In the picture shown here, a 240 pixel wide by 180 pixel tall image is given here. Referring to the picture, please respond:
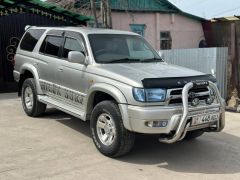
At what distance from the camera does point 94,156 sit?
5.65 metres

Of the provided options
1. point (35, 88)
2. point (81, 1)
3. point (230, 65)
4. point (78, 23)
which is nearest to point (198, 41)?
point (81, 1)

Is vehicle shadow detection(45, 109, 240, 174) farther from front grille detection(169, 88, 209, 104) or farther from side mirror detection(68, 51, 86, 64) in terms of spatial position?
side mirror detection(68, 51, 86, 64)

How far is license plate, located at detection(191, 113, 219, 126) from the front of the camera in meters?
5.24

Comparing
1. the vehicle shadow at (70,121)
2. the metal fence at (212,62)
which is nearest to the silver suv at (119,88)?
the vehicle shadow at (70,121)

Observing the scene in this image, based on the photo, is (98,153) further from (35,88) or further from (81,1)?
(81,1)

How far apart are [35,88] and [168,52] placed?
4.61 meters

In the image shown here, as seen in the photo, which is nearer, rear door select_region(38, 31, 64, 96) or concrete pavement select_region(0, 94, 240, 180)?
concrete pavement select_region(0, 94, 240, 180)

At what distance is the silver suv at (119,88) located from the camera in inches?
201

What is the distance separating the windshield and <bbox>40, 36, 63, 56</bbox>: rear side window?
87 centimetres

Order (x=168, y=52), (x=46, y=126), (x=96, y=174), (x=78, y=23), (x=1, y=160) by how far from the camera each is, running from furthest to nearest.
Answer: (x=78, y=23) → (x=168, y=52) → (x=46, y=126) → (x=1, y=160) → (x=96, y=174)

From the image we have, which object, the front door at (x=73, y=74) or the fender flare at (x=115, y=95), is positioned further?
the front door at (x=73, y=74)

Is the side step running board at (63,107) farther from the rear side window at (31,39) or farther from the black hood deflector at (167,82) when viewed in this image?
the black hood deflector at (167,82)

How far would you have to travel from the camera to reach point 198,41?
69.6 feet

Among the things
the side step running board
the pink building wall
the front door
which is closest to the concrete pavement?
the side step running board
